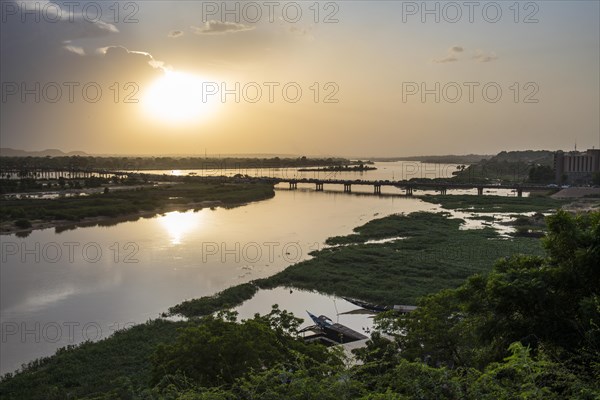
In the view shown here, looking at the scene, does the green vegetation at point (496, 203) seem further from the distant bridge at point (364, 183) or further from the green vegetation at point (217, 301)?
the green vegetation at point (217, 301)

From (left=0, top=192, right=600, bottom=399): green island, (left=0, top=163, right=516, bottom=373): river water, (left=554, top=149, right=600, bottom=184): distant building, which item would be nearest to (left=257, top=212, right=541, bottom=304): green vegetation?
(left=0, top=163, right=516, bottom=373): river water

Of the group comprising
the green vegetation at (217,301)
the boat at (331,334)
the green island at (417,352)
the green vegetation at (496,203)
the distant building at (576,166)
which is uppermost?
the distant building at (576,166)

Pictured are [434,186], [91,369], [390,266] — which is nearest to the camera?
[91,369]

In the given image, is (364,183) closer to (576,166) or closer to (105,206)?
(576,166)

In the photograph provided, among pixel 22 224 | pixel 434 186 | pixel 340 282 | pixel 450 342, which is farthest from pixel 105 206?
pixel 434 186

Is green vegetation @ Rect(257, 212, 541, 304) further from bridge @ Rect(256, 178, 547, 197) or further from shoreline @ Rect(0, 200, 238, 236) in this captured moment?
bridge @ Rect(256, 178, 547, 197)

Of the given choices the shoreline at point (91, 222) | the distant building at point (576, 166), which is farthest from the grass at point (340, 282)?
the distant building at point (576, 166)

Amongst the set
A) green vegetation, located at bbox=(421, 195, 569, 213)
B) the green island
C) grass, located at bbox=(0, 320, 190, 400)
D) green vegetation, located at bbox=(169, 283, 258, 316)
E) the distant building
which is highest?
the distant building
